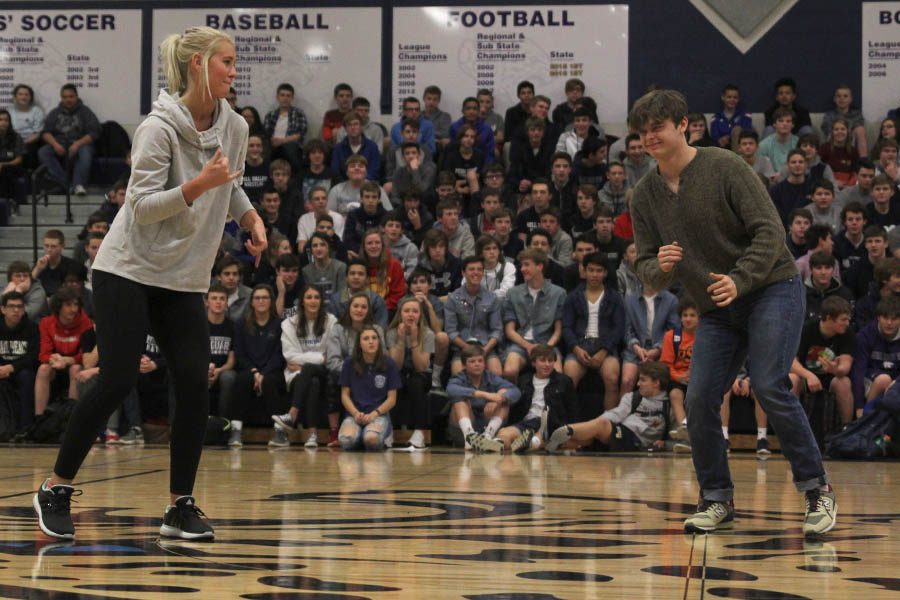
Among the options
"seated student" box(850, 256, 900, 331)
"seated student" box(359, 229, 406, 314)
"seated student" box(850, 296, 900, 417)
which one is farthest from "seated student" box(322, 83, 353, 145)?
"seated student" box(850, 296, 900, 417)

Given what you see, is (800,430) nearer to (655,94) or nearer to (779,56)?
(655,94)

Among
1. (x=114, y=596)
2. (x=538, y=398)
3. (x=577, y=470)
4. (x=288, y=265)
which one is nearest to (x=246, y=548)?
(x=114, y=596)

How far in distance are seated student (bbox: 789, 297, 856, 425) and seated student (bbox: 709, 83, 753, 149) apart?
445 centimetres

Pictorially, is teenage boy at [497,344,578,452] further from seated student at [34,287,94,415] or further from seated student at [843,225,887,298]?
seated student at [34,287,94,415]

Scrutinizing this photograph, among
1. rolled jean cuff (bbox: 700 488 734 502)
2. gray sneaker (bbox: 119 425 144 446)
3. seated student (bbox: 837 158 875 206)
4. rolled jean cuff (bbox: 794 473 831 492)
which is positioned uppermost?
seated student (bbox: 837 158 875 206)

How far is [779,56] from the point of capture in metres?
15.2

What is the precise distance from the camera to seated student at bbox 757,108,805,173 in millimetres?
13586

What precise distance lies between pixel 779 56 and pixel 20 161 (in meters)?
8.68

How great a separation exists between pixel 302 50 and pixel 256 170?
2.70 meters

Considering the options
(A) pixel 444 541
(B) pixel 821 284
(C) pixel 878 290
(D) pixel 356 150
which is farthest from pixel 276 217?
(A) pixel 444 541

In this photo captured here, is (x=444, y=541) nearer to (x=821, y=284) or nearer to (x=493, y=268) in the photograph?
(x=821, y=284)

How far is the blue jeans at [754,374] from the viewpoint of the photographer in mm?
4395

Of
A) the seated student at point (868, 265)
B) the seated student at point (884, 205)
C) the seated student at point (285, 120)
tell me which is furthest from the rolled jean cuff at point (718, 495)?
the seated student at point (285, 120)

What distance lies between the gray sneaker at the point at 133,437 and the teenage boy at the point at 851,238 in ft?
19.9
